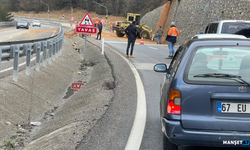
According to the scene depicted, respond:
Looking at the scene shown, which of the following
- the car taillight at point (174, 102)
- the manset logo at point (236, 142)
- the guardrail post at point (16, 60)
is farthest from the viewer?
the guardrail post at point (16, 60)

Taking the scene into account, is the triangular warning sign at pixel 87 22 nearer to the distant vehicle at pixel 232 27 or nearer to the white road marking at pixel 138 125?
the distant vehicle at pixel 232 27

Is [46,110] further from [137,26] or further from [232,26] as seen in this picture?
[137,26]

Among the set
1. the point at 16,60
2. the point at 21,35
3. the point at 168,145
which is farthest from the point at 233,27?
the point at 21,35

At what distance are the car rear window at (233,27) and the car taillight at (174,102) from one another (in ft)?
26.7

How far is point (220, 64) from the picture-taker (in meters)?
4.00

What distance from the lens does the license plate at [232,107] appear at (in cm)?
369

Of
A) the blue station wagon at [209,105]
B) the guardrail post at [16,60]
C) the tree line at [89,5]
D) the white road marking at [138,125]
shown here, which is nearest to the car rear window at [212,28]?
the white road marking at [138,125]

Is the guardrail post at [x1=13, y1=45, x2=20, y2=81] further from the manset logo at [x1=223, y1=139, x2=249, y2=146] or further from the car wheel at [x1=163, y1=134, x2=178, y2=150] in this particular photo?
the manset logo at [x1=223, y1=139, x2=249, y2=146]

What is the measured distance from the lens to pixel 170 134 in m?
3.77

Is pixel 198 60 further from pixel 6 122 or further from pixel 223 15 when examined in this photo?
pixel 223 15

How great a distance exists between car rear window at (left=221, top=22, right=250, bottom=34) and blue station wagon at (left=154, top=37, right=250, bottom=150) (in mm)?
7759

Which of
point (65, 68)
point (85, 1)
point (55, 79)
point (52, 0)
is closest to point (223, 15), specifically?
point (65, 68)

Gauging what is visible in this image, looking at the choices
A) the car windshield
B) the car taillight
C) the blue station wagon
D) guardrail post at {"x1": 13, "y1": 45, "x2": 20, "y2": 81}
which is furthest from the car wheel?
guardrail post at {"x1": 13, "y1": 45, "x2": 20, "y2": 81}

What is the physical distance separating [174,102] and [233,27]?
835 cm
